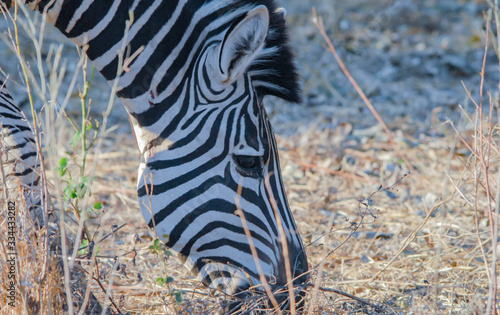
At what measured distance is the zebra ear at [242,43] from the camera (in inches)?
75.4

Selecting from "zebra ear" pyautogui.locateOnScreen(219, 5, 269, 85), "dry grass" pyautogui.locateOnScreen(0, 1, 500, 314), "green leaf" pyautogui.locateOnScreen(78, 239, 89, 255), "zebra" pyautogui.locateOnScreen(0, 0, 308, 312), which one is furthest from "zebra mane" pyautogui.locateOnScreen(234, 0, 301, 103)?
"green leaf" pyautogui.locateOnScreen(78, 239, 89, 255)

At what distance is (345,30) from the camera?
8.49m

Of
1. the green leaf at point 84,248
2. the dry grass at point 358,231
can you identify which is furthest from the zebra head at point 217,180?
the green leaf at point 84,248

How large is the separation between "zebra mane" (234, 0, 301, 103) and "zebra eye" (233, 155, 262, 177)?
336 millimetres

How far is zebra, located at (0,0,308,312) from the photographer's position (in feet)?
6.75

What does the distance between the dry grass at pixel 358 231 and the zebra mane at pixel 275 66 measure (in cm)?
61

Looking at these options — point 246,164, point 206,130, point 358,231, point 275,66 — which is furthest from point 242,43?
point 358,231

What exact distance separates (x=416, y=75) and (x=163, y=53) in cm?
592

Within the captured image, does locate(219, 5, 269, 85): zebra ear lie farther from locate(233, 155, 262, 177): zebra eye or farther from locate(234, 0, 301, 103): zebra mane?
locate(233, 155, 262, 177): zebra eye

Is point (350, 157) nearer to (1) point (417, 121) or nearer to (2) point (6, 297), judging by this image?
(1) point (417, 121)

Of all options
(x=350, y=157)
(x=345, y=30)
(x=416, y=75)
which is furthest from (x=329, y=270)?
(x=345, y=30)

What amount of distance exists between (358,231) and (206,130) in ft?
6.24

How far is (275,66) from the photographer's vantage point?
2207mm

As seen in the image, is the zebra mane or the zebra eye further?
the zebra mane
